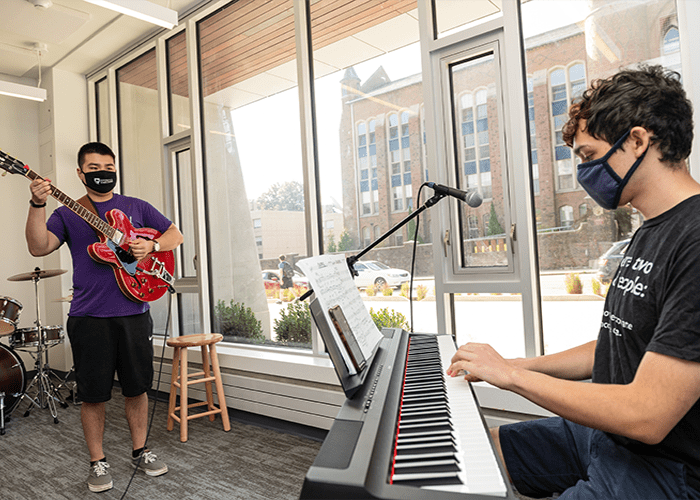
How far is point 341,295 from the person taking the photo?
1.20 meters

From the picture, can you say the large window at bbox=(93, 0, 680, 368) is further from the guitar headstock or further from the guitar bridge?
the guitar headstock

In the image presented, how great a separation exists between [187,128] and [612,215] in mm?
3384

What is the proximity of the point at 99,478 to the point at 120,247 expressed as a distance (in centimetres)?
117

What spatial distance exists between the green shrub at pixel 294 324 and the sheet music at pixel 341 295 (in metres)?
1.87

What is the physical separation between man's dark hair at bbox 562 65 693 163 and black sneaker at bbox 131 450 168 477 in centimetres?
253

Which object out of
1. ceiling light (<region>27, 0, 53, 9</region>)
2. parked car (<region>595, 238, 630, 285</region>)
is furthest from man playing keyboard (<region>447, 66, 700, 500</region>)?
ceiling light (<region>27, 0, 53, 9</region>)

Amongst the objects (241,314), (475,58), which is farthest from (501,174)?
(241,314)

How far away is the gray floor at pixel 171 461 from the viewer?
7.32 feet

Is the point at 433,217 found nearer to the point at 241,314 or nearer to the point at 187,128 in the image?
the point at 241,314

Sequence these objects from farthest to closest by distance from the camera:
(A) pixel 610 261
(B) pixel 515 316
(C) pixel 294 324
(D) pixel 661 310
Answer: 1. (C) pixel 294 324
2. (B) pixel 515 316
3. (A) pixel 610 261
4. (D) pixel 661 310

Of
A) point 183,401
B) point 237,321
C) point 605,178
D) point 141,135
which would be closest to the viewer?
point 605,178

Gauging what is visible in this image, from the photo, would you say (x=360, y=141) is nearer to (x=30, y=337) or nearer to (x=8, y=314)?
(x=8, y=314)

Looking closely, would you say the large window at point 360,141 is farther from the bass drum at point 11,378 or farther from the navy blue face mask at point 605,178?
the bass drum at point 11,378

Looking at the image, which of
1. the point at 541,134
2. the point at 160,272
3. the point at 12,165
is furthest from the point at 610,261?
the point at 12,165
